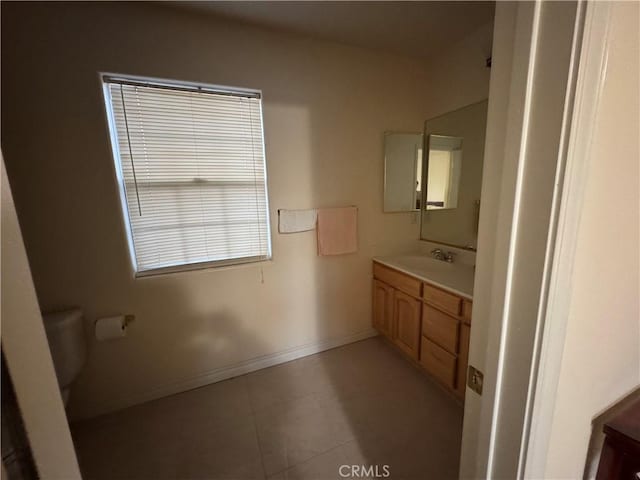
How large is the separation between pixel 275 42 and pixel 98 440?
2.83 m

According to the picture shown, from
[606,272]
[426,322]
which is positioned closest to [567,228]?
[606,272]

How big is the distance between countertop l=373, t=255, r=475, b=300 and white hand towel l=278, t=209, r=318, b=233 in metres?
0.74

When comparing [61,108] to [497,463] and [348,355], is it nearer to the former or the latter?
[497,463]

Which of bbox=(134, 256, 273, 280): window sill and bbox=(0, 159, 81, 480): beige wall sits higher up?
bbox=(0, 159, 81, 480): beige wall

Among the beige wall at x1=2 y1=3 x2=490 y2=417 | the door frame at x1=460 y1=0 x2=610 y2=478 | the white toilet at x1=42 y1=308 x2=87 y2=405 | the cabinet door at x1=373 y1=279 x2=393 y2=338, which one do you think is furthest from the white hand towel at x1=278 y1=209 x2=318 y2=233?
the door frame at x1=460 y1=0 x2=610 y2=478

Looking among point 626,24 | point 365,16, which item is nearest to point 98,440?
point 626,24

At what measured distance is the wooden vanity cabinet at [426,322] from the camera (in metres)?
1.66

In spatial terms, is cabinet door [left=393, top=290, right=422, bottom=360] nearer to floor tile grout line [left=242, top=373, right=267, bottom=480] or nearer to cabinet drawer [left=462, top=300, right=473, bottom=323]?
cabinet drawer [left=462, top=300, right=473, bottom=323]

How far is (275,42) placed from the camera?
1.85 meters

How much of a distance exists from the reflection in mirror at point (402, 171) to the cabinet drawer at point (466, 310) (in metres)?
1.12

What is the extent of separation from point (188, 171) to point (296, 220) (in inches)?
33.1

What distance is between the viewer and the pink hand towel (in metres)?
2.19

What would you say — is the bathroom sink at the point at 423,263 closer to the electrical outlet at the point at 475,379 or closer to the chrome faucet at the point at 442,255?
the chrome faucet at the point at 442,255

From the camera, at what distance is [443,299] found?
174cm
